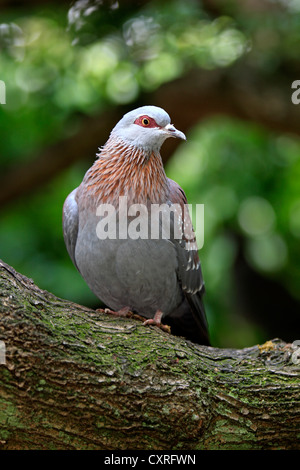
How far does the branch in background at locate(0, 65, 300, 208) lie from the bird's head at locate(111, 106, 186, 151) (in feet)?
10.3

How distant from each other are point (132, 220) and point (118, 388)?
133 centimetres

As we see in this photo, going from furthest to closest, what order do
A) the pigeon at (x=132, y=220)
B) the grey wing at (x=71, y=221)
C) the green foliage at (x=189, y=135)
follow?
the green foliage at (x=189, y=135), the grey wing at (x=71, y=221), the pigeon at (x=132, y=220)

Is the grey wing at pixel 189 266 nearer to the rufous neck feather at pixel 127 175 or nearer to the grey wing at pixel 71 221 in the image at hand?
the rufous neck feather at pixel 127 175

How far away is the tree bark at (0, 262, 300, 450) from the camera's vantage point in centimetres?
342

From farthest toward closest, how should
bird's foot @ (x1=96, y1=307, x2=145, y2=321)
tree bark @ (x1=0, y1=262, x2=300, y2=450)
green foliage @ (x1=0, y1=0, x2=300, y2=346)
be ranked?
green foliage @ (x1=0, y1=0, x2=300, y2=346)
bird's foot @ (x1=96, y1=307, x2=145, y2=321)
tree bark @ (x1=0, y1=262, x2=300, y2=450)

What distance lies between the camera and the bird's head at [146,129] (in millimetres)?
4160

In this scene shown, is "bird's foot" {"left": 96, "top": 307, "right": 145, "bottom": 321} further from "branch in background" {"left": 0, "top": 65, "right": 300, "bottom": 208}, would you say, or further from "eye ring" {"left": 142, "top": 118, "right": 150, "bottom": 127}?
"branch in background" {"left": 0, "top": 65, "right": 300, "bottom": 208}

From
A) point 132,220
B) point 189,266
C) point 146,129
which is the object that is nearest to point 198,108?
point 189,266

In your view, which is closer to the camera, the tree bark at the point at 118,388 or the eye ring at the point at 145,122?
the tree bark at the point at 118,388

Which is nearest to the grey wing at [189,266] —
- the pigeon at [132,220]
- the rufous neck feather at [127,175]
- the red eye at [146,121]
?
the pigeon at [132,220]

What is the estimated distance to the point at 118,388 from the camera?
3.61 meters

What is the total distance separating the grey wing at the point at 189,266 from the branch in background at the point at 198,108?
2.82m

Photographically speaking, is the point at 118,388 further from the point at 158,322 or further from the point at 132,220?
the point at 132,220

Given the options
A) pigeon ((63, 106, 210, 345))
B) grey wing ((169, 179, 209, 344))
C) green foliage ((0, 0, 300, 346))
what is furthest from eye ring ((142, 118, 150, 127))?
green foliage ((0, 0, 300, 346))
